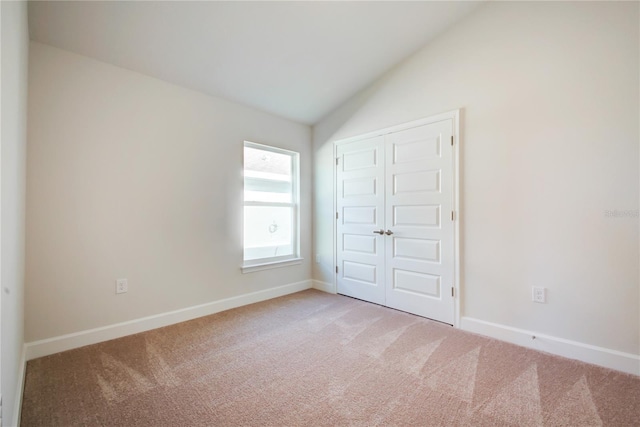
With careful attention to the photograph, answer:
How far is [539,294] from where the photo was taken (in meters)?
2.35

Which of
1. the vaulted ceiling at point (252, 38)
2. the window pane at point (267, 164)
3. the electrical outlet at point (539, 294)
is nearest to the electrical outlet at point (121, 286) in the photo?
the window pane at point (267, 164)

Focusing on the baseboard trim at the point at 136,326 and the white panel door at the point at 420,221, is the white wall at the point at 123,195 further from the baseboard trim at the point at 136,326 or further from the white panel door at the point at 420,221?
the white panel door at the point at 420,221

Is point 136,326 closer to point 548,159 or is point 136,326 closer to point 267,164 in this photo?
point 267,164

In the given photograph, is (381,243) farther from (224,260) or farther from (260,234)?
(224,260)

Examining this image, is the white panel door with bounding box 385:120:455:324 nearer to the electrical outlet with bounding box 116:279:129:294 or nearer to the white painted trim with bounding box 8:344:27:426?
the electrical outlet with bounding box 116:279:129:294

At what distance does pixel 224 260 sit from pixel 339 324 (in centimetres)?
144

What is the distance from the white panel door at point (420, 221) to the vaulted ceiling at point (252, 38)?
0.93 m

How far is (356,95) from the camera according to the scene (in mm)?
3631

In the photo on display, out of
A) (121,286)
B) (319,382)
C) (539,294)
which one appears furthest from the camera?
(121,286)

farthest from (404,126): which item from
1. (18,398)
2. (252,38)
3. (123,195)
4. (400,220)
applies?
(18,398)

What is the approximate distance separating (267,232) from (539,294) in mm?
2869

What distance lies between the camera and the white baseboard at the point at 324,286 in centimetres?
393

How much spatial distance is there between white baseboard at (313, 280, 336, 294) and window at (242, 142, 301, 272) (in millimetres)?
452

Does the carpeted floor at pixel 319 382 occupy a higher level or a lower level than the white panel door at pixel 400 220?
lower
